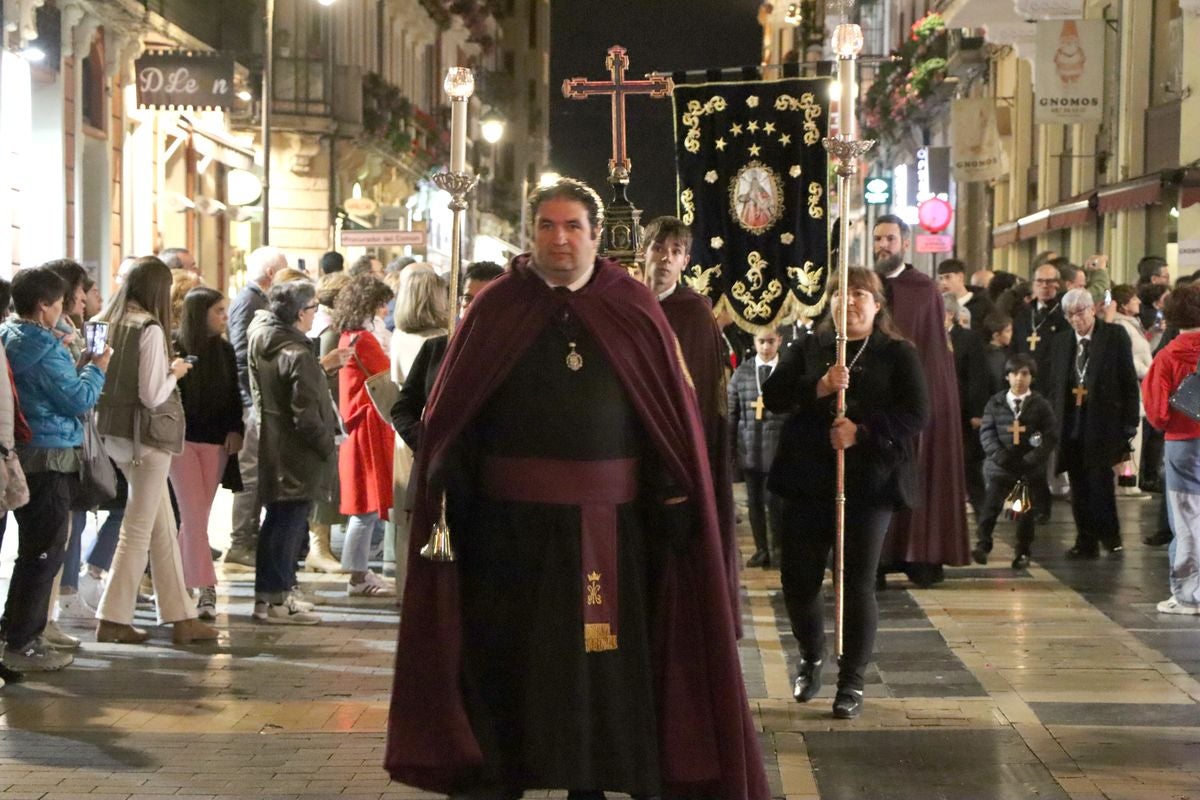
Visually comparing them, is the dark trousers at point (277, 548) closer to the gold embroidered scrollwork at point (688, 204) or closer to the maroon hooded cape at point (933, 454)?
the gold embroidered scrollwork at point (688, 204)

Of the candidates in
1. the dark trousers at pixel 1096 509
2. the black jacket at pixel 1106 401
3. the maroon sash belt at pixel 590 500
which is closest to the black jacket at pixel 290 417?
the maroon sash belt at pixel 590 500

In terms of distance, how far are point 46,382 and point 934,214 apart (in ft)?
91.6

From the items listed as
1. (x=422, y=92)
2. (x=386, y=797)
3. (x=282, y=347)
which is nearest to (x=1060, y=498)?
(x=282, y=347)

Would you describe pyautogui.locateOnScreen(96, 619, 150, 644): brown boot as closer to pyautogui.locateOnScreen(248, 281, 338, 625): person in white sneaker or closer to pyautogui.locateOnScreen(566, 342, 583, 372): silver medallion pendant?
pyautogui.locateOnScreen(248, 281, 338, 625): person in white sneaker

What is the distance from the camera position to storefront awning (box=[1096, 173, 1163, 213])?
79.7 feet

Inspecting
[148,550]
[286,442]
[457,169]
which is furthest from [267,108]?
[457,169]

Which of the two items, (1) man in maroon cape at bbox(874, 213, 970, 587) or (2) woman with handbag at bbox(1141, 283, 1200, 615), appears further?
(1) man in maroon cape at bbox(874, 213, 970, 587)

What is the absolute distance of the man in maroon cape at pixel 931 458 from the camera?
11.5 m

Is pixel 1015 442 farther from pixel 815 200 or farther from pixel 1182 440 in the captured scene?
pixel 1182 440

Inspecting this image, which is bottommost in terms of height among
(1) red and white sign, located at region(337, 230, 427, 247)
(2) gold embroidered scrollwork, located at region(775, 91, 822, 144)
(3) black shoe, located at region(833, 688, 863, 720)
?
(3) black shoe, located at region(833, 688, 863, 720)

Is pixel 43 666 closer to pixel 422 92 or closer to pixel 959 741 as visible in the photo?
pixel 959 741

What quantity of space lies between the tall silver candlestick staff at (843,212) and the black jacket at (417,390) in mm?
1666

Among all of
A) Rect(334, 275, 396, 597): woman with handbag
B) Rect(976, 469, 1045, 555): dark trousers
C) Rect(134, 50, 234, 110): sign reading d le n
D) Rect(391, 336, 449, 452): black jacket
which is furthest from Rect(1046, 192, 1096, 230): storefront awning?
Rect(391, 336, 449, 452): black jacket

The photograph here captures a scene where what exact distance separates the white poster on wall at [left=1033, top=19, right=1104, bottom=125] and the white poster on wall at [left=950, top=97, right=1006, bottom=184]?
508 centimetres
